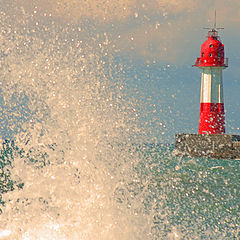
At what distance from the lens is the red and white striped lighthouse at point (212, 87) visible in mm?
29453

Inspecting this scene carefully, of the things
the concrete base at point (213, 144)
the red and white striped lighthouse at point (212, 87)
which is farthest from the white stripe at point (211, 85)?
the concrete base at point (213, 144)

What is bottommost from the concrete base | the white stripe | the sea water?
the sea water

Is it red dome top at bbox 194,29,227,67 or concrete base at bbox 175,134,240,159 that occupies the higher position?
red dome top at bbox 194,29,227,67

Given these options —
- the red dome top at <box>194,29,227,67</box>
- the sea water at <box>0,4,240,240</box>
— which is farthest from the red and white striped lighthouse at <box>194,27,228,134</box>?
the sea water at <box>0,4,240,240</box>

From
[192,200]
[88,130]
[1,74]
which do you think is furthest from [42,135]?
[192,200]

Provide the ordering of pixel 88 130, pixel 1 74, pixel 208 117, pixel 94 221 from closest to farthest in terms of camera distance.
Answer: pixel 94 221 < pixel 88 130 < pixel 1 74 < pixel 208 117

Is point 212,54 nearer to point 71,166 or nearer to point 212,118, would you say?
point 212,118

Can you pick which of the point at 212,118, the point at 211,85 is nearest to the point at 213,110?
the point at 212,118

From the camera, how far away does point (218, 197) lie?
15.2 m

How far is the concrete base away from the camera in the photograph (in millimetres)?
29734

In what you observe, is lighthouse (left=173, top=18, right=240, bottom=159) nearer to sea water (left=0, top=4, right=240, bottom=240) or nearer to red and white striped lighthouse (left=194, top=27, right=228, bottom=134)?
red and white striped lighthouse (left=194, top=27, right=228, bottom=134)

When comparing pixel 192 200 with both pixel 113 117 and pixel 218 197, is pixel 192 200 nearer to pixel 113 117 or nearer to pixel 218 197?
pixel 218 197

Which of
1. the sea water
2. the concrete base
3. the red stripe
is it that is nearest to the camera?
the sea water

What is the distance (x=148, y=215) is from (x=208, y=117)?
20.7m
